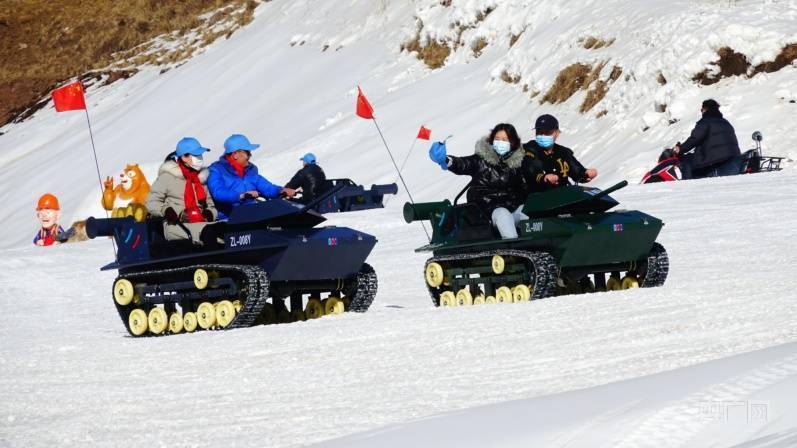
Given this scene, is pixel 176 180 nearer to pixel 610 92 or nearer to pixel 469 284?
pixel 469 284

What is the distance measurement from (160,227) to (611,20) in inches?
878

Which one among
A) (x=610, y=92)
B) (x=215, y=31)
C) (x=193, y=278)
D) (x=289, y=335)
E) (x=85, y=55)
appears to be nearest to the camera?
(x=289, y=335)

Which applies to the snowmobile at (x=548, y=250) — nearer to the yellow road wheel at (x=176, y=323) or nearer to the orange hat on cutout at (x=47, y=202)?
the yellow road wheel at (x=176, y=323)

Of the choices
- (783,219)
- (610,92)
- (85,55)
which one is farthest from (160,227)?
(85,55)

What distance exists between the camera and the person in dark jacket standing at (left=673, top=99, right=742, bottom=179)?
21.7m

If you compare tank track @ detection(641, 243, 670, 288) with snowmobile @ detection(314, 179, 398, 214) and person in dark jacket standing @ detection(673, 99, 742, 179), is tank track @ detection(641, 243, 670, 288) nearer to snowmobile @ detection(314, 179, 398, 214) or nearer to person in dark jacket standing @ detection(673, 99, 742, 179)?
person in dark jacket standing @ detection(673, 99, 742, 179)

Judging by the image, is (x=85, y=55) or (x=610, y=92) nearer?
(x=610, y=92)

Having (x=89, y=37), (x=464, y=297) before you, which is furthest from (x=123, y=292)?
(x=89, y=37)

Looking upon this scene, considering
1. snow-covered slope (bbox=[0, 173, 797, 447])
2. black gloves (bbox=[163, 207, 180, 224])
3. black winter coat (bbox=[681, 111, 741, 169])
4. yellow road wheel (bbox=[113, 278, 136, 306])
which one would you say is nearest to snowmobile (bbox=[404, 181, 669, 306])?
snow-covered slope (bbox=[0, 173, 797, 447])

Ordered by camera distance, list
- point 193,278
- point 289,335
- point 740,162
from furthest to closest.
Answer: point 740,162 < point 193,278 < point 289,335

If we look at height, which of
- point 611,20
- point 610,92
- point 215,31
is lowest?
point 610,92

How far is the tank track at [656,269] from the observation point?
1198cm

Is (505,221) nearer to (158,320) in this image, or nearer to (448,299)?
(448,299)

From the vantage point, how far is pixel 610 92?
30203 mm
